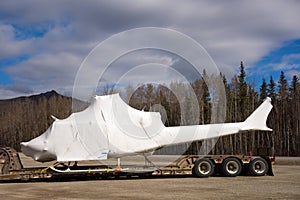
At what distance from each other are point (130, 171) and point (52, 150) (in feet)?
13.1

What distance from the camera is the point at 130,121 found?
1831 cm

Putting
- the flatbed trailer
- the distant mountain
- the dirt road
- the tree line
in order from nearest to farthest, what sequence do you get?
the dirt road → the flatbed trailer → the tree line → the distant mountain

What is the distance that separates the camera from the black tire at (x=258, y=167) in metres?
18.5

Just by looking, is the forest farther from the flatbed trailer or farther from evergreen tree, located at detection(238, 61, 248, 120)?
the flatbed trailer

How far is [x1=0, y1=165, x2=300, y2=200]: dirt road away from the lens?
40.8ft

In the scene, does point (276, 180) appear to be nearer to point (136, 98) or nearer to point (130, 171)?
point (130, 171)

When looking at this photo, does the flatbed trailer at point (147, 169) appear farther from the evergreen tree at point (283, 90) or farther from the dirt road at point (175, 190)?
the evergreen tree at point (283, 90)

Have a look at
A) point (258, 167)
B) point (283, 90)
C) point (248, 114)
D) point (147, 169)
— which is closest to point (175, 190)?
point (147, 169)

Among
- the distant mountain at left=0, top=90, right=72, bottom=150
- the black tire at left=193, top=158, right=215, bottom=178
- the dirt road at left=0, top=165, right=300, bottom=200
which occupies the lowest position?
the dirt road at left=0, top=165, right=300, bottom=200

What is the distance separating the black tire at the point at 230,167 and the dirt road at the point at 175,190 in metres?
1.22

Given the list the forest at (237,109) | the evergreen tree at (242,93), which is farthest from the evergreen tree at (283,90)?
the evergreen tree at (242,93)

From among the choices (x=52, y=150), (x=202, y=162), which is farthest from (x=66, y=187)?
(x=202, y=162)

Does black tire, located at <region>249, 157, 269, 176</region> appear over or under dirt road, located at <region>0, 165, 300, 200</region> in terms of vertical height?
over

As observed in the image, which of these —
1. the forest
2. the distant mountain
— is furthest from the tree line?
the distant mountain
